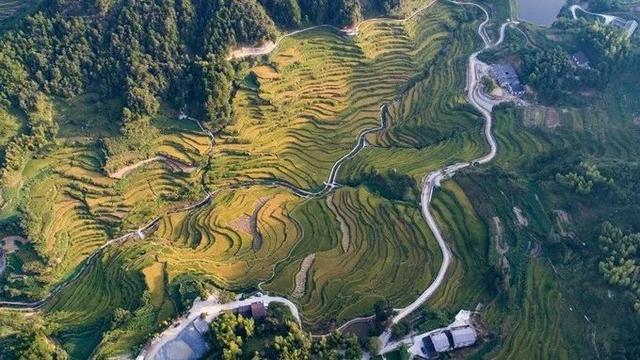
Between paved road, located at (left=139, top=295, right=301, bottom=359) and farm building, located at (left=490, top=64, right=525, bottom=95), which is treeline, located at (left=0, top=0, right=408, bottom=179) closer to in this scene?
paved road, located at (left=139, top=295, right=301, bottom=359)

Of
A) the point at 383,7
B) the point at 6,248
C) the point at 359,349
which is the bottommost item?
the point at 359,349

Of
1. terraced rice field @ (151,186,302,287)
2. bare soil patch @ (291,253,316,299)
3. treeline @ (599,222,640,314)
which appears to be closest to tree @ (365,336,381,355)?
bare soil patch @ (291,253,316,299)

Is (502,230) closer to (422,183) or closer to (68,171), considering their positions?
(422,183)

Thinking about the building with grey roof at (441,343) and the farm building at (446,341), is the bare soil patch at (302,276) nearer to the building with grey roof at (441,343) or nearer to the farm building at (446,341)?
the farm building at (446,341)

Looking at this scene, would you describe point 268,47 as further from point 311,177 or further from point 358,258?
point 358,258

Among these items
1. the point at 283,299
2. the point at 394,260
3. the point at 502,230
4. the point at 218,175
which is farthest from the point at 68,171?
the point at 502,230

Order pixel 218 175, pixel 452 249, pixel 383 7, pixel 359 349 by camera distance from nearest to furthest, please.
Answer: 1. pixel 359 349
2. pixel 452 249
3. pixel 218 175
4. pixel 383 7

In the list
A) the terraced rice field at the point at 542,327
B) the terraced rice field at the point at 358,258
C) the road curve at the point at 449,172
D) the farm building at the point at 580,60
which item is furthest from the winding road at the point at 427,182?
the farm building at the point at 580,60
